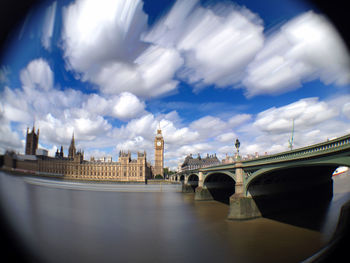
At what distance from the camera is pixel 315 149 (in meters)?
9.85

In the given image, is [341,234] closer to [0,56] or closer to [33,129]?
[0,56]

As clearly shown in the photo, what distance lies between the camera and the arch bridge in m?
9.05

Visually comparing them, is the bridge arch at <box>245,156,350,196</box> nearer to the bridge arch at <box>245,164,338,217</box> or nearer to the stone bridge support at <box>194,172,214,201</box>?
the bridge arch at <box>245,164,338,217</box>

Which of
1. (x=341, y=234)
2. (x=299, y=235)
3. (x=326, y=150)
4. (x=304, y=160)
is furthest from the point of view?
(x=299, y=235)

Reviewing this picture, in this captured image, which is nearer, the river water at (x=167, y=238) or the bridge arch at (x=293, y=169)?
the bridge arch at (x=293, y=169)

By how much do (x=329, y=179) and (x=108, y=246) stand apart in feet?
104

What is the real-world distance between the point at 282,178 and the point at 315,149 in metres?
11.1

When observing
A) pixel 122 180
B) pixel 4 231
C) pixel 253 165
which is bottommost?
pixel 122 180

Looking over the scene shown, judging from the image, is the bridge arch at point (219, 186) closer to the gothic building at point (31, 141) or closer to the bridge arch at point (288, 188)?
the bridge arch at point (288, 188)

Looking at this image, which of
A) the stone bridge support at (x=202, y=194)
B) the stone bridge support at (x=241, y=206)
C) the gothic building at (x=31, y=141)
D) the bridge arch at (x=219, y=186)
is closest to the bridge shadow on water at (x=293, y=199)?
the stone bridge support at (x=241, y=206)

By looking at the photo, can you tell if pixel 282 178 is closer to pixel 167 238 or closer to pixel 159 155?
pixel 167 238

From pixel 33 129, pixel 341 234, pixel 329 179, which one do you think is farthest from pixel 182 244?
pixel 329 179

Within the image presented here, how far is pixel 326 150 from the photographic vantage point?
893 cm

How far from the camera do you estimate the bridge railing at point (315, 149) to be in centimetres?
795
